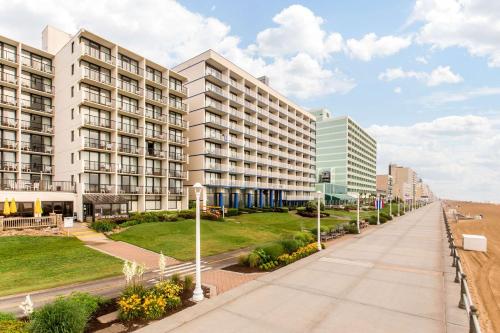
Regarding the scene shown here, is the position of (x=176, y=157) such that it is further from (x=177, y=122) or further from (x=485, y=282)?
(x=485, y=282)

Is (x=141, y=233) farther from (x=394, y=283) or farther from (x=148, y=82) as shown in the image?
(x=148, y=82)

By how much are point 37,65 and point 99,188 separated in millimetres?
19115

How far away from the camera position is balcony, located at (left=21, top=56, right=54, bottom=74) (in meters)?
36.7

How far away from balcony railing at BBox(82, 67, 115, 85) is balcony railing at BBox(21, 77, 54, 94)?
26.5 feet

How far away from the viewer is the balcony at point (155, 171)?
42.7 m

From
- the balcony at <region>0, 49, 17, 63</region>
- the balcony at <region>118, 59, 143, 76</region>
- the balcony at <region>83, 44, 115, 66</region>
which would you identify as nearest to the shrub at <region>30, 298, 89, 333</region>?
the balcony at <region>83, 44, 115, 66</region>

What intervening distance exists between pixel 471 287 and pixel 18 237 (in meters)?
30.0

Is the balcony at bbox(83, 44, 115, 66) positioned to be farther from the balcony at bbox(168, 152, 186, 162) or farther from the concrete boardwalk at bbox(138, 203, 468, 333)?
the concrete boardwalk at bbox(138, 203, 468, 333)

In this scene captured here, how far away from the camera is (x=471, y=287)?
14008 millimetres

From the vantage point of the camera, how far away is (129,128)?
40594 millimetres

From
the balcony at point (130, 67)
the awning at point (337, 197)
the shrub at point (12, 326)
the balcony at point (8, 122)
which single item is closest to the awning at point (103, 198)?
the balcony at point (8, 122)

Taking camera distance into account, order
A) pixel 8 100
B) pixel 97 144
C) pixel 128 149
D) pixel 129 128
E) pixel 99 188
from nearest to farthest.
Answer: pixel 8 100 < pixel 99 188 < pixel 97 144 < pixel 128 149 < pixel 129 128

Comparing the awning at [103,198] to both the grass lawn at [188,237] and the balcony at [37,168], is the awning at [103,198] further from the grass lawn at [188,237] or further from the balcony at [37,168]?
the balcony at [37,168]

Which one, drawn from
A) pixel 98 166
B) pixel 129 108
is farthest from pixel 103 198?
pixel 129 108
